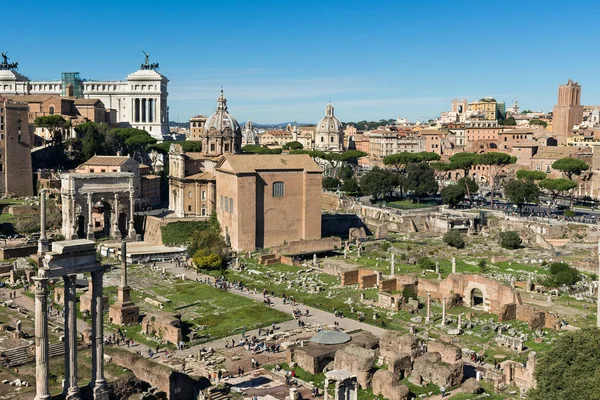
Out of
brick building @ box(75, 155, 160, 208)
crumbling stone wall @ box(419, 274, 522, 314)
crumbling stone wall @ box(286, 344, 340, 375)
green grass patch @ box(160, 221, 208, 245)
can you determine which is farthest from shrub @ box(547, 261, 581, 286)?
brick building @ box(75, 155, 160, 208)

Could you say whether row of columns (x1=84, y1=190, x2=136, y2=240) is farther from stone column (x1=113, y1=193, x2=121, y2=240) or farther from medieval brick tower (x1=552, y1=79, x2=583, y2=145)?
medieval brick tower (x1=552, y1=79, x2=583, y2=145)

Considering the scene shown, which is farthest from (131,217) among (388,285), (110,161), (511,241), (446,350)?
(446,350)

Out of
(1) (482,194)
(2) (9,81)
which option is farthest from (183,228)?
(2) (9,81)

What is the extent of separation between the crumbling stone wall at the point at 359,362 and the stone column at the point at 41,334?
34.9 feet

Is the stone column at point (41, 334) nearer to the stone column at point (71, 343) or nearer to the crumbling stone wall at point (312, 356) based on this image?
the stone column at point (71, 343)

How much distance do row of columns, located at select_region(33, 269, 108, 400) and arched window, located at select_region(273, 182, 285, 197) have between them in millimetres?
31003

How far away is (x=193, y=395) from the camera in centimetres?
2359

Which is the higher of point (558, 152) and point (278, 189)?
point (558, 152)

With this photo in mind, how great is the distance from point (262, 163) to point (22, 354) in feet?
88.6

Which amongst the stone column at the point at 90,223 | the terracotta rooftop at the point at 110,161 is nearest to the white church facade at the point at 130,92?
the terracotta rooftop at the point at 110,161

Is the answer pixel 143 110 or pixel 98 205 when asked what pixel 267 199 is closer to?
pixel 98 205

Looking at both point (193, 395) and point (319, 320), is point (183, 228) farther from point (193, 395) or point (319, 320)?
point (193, 395)

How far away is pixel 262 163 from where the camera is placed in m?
51.1

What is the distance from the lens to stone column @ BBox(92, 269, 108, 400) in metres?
20.2
